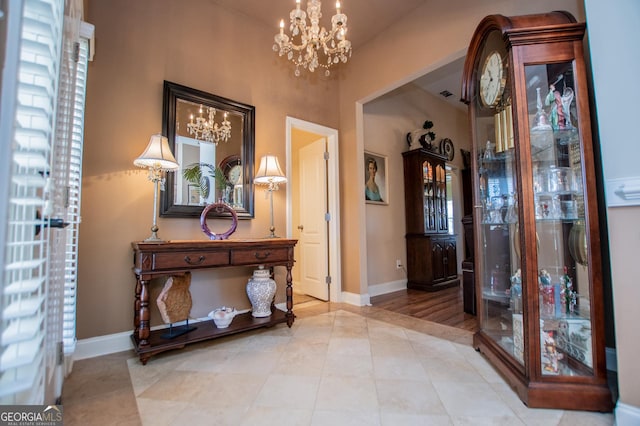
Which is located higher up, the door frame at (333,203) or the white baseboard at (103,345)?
the door frame at (333,203)

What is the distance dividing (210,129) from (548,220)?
8.86ft

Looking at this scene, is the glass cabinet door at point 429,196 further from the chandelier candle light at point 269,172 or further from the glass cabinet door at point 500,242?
the chandelier candle light at point 269,172

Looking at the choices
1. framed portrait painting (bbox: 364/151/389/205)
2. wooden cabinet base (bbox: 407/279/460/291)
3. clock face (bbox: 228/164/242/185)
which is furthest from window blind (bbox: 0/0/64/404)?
wooden cabinet base (bbox: 407/279/460/291)

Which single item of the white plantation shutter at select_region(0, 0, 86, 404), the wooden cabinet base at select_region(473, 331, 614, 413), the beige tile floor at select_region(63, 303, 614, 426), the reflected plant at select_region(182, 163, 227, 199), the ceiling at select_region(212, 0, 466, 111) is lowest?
the beige tile floor at select_region(63, 303, 614, 426)

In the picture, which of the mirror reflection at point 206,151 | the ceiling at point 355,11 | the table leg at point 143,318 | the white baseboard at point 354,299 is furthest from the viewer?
the white baseboard at point 354,299

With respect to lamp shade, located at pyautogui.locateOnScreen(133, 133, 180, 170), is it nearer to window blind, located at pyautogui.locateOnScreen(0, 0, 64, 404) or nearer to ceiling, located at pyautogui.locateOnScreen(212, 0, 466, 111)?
window blind, located at pyautogui.locateOnScreen(0, 0, 64, 404)

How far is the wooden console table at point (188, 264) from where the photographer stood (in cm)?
187

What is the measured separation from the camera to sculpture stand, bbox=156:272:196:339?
208cm

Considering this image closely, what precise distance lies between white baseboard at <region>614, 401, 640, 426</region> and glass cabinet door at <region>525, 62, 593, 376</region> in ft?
0.80

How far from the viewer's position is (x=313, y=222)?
12.5 feet

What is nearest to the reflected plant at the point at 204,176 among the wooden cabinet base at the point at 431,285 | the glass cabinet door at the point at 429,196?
the glass cabinet door at the point at 429,196

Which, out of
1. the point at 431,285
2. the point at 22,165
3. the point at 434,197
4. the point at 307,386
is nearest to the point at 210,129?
the point at 22,165

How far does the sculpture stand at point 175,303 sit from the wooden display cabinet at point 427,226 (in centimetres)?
318

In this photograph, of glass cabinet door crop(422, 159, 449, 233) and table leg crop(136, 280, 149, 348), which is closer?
table leg crop(136, 280, 149, 348)
